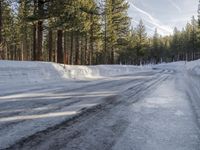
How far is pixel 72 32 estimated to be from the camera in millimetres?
39719

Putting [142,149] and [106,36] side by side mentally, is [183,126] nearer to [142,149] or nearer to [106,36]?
[142,149]

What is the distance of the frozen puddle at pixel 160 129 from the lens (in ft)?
15.6

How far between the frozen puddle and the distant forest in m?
16.9

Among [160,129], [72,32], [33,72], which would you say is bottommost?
[160,129]

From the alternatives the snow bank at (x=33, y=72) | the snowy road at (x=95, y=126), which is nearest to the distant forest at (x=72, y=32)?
the snow bank at (x=33, y=72)

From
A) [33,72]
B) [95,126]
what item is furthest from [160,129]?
[33,72]

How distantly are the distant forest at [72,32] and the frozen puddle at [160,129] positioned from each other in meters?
16.9

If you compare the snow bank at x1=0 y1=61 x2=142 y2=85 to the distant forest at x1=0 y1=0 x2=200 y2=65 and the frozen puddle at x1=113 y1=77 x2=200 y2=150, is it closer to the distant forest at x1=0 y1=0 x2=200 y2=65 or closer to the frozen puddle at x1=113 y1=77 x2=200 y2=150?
the distant forest at x1=0 y1=0 x2=200 y2=65

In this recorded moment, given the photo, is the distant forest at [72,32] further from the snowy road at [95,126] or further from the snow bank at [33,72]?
the snowy road at [95,126]

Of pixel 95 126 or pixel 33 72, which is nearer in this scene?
pixel 95 126

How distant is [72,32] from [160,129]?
3473 cm

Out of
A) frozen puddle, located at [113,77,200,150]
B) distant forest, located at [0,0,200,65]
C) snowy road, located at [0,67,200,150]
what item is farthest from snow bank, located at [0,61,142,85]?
frozen puddle, located at [113,77,200,150]

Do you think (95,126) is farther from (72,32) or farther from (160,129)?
(72,32)

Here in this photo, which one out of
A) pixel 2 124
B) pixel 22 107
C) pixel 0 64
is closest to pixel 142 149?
pixel 2 124
